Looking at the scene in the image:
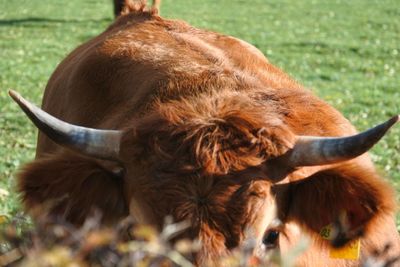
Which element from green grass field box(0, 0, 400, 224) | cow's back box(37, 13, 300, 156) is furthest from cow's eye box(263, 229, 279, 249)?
green grass field box(0, 0, 400, 224)

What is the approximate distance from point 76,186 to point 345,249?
1381 millimetres

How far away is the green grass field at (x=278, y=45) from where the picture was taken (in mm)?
10031

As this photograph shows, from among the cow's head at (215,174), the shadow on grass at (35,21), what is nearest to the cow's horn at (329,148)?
the cow's head at (215,174)

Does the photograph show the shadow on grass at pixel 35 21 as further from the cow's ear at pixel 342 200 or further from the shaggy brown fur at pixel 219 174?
the cow's ear at pixel 342 200

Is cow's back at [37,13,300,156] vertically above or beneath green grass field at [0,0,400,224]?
above

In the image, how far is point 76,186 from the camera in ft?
13.4

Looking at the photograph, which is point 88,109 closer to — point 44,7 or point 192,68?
point 192,68

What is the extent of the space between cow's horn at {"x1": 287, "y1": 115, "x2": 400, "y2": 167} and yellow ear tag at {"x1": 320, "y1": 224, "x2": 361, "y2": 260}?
0.38 meters

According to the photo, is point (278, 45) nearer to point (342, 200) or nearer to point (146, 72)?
point (146, 72)

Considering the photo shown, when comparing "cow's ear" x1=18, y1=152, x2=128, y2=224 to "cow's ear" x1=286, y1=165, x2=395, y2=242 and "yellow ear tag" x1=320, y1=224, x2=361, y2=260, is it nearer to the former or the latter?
"cow's ear" x1=286, y1=165, x2=395, y2=242

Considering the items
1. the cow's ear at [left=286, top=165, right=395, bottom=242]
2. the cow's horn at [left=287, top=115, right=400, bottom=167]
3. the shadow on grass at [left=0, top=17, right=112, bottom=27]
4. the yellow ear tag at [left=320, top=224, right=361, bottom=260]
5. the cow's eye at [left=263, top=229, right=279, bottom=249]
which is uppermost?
the cow's horn at [left=287, top=115, right=400, bottom=167]

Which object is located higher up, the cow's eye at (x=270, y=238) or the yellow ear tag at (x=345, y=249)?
the cow's eye at (x=270, y=238)

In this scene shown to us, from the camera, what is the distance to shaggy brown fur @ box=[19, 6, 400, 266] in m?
3.62

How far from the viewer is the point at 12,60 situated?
16625 mm
